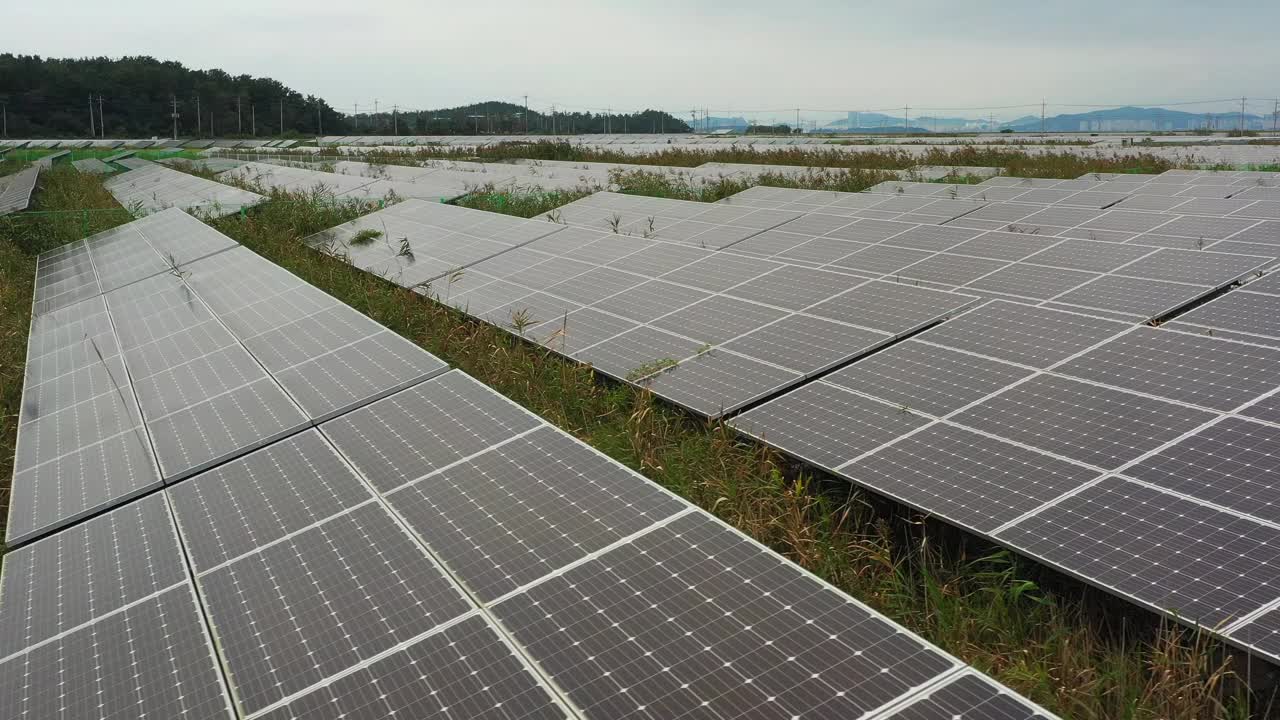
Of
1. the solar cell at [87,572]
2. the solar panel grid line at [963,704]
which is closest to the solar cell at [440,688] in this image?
the solar panel grid line at [963,704]

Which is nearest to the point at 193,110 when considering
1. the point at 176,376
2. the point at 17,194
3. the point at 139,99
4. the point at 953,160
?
the point at 139,99

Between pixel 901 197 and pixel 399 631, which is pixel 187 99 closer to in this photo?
pixel 901 197

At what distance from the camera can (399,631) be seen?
3803 millimetres

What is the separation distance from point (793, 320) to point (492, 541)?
15.0 feet

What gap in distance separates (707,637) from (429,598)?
1.32 m

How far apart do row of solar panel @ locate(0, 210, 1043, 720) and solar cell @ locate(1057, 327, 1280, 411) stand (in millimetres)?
3595

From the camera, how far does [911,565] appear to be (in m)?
5.11

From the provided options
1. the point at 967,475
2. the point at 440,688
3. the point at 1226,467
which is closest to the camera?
the point at 440,688

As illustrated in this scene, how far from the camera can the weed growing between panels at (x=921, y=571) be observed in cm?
385

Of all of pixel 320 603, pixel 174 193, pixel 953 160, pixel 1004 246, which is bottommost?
pixel 320 603

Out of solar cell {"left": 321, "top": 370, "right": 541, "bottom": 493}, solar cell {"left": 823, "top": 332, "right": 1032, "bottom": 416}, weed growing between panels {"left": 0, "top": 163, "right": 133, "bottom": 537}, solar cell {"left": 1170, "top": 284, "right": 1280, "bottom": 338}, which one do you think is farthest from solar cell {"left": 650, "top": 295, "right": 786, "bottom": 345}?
weed growing between panels {"left": 0, "top": 163, "right": 133, "bottom": 537}

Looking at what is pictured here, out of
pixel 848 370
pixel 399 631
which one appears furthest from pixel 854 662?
pixel 848 370

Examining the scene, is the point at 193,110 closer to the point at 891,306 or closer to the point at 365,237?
the point at 365,237

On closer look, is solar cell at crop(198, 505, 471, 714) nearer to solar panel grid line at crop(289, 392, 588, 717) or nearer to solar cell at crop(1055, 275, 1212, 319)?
solar panel grid line at crop(289, 392, 588, 717)
